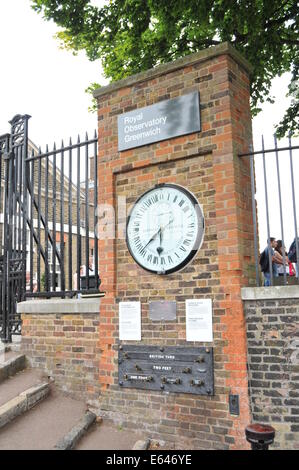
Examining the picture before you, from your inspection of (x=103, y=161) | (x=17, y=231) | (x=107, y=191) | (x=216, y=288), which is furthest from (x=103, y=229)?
(x=17, y=231)

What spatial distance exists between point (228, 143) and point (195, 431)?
281cm

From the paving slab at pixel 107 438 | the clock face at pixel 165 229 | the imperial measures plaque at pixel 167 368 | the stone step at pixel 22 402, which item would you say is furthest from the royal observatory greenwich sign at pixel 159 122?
the paving slab at pixel 107 438

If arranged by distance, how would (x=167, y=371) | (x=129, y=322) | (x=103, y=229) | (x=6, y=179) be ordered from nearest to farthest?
(x=167, y=371) → (x=129, y=322) → (x=103, y=229) → (x=6, y=179)

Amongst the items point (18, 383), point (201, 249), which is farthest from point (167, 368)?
point (18, 383)

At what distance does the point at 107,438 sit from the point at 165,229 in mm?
2228

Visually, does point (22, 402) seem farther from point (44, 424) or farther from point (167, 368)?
point (167, 368)

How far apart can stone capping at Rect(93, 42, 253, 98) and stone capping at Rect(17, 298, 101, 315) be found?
2551 millimetres

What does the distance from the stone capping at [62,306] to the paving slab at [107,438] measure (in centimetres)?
126

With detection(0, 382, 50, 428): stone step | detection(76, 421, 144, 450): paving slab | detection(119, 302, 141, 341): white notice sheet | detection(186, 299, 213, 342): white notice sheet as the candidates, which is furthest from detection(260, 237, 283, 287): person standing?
detection(0, 382, 50, 428): stone step

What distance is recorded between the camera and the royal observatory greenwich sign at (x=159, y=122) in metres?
4.37

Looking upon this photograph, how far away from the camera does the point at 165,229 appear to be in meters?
4.46

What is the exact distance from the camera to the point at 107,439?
13.9 feet

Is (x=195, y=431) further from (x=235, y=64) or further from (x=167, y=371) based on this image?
(x=235, y=64)

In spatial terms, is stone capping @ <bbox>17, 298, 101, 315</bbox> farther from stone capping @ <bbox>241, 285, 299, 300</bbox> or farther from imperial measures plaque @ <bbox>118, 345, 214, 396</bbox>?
stone capping @ <bbox>241, 285, 299, 300</bbox>
